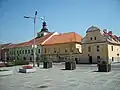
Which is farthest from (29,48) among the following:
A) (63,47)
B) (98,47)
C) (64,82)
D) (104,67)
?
(64,82)

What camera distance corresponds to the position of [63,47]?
59375 mm

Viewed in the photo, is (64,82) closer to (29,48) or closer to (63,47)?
(63,47)

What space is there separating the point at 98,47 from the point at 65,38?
15238 millimetres

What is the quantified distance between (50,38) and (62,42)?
940cm

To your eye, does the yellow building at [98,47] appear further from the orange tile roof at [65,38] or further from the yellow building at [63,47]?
A: the orange tile roof at [65,38]

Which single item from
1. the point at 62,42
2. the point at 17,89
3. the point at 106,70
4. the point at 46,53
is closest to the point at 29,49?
the point at 46,53

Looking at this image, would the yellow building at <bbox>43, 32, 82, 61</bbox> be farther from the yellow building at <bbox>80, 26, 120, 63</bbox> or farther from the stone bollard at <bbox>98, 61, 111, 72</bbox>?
the stone bollard at <bbox>98, 61, 111, 72</bbox>

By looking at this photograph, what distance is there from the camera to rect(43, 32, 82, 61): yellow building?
56.1 metres

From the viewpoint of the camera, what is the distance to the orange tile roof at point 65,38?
58.2 m

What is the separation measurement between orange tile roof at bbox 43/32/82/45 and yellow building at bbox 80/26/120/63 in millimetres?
7277

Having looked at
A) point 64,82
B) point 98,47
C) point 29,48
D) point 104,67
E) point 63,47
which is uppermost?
point 29,48

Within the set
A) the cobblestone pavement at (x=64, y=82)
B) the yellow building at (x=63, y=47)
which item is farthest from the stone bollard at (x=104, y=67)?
the yellow building at (x=63, y=47)

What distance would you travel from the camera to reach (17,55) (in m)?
75.7

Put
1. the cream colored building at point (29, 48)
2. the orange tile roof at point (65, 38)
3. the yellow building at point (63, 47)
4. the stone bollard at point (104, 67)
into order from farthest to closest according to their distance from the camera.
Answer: the cream colored building at point (29, 48)
the orange tile roof at point (65, 38)
the yellow building at point (63, 47)
the stone bollard at point (104, 67)
